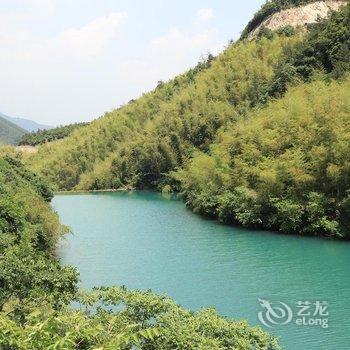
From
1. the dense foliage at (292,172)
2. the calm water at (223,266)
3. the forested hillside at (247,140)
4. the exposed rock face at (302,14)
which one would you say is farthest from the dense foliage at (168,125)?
the calm water at (223,266)

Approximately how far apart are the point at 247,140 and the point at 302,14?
4199cm

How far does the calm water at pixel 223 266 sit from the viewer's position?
15.9 meters

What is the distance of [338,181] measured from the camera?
2972cm

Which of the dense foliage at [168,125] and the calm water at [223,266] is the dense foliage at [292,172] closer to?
the calm water at [223,266]

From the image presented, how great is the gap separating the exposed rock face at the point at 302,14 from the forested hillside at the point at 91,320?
66922mm

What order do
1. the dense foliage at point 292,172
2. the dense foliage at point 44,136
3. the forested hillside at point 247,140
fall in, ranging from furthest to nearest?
the dense foliage at point 44,136
the forested hillside at point 247,140
the dense foliage at point 292,172

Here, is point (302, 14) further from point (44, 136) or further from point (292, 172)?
point (44, 136)

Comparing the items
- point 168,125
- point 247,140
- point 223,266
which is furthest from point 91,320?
point 168,125

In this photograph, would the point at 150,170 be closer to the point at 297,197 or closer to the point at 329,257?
the point at 297,197

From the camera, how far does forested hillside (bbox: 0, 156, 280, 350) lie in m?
4.78

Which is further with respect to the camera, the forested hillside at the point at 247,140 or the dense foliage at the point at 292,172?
the forested hillside at the point at 247,140

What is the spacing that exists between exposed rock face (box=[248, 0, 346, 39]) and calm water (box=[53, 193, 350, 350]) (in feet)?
152

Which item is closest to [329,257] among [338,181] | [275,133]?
[338,181]

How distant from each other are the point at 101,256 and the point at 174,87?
63983 mm
